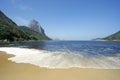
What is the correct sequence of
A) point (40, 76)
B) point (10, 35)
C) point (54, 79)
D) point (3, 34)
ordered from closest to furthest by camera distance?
point (54, 79) < point (40, 76) < point (3, 34) < point (10, 35)

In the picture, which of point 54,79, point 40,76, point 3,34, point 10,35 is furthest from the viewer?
point 10,35

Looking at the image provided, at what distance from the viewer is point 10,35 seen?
146000mm

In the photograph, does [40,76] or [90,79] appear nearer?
[90,79]

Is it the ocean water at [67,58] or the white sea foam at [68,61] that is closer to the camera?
the white sea foam at [68,61]

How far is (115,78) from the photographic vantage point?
9.64m

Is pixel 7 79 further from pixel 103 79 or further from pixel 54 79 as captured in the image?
pixel 103 79

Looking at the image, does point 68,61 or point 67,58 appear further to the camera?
point 67,58

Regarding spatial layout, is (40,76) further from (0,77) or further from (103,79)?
(103,79)

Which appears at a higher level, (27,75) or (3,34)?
(3,34)

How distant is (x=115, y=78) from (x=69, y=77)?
3.08 metres

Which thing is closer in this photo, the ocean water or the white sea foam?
the white sea foam

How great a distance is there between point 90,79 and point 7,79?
17.6ft

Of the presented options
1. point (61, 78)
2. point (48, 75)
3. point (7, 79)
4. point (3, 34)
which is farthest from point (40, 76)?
point (3, 34)

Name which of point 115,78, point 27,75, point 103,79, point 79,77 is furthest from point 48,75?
point 115,78
